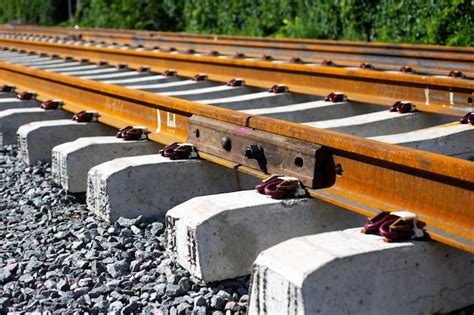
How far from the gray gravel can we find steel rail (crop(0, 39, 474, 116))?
246 centimetres

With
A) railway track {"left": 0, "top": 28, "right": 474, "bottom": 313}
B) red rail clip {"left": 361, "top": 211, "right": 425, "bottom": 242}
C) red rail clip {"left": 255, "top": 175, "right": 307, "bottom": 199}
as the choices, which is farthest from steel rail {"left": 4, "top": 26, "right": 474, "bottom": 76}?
red rail clip {"left": 361, "top": 211, "right": 425, "bottom": 242}

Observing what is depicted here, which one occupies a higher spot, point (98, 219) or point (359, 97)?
point (359, 97)

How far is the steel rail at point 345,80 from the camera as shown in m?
5.30

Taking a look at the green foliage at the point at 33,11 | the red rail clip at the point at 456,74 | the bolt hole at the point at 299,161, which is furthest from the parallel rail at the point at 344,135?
the green foliage at the point at 33,11

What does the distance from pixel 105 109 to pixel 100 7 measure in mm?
22845

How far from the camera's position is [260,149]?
3.71m

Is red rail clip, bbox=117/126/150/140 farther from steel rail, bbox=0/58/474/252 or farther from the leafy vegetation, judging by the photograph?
the leafy vegetation

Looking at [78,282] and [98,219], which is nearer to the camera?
[78,282]

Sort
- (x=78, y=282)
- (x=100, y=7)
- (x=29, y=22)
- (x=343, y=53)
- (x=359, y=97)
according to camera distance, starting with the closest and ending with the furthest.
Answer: (x=78, y=282), (x=359, y=97), (x=343, y=53), (x=100, y=7), (x=29, y=22)

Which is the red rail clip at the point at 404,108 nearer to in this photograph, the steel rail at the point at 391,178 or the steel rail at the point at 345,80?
the steel rail at the point at 345,80

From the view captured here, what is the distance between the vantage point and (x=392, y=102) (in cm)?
562

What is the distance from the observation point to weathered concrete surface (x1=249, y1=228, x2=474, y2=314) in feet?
8.08

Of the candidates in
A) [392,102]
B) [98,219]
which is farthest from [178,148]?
[392,102]

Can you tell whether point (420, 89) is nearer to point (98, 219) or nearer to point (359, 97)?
point (359, 97)
